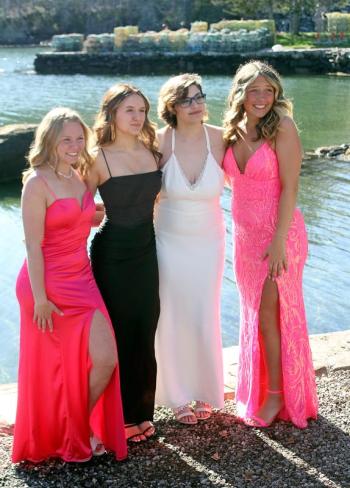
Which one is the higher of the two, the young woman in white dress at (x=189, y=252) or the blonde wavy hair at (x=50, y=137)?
the blonde wavy hair at (x=50, y=137)

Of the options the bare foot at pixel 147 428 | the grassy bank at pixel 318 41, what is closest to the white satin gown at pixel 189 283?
the bare foot at pixel 147 428

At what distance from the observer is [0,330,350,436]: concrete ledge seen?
14.0 ft

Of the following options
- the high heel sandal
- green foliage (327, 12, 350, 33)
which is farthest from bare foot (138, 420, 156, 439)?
green foliage (327, 12, 350, 33)

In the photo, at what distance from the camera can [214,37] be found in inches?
1622

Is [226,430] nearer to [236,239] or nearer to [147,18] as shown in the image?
[236,239]

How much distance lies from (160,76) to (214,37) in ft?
17.6

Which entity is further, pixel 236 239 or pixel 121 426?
pixel 236 239

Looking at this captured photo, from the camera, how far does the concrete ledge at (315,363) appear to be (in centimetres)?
426

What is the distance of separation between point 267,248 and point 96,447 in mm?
1215

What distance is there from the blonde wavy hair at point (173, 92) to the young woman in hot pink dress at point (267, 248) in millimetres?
213

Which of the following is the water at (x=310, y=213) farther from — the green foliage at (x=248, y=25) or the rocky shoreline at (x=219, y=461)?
Answer: the green foliage at (x=248, y=25)

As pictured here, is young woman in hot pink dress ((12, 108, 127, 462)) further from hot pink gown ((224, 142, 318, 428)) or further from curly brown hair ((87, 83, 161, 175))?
hot pink gown ((224, 142, 318, 428))

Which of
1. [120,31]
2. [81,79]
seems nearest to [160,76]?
[81,79]

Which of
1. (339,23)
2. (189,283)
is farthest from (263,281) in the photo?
(339,23)
